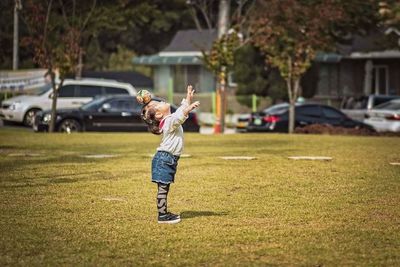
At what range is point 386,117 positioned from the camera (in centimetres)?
3325

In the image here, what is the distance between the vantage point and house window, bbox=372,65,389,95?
51625 mm

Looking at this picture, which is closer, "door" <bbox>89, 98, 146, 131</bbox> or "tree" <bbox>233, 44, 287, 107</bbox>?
"door" <bbox>89, 98, 146, 131</bbox>

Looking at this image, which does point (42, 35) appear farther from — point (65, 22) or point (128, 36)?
point (128, 36)

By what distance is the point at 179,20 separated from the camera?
68500 mm

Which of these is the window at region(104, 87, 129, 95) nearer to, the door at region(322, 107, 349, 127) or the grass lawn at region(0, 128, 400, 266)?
the door at region(322, 107, 349, 127)

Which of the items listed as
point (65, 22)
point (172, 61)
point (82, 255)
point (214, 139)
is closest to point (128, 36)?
point (172, 61)

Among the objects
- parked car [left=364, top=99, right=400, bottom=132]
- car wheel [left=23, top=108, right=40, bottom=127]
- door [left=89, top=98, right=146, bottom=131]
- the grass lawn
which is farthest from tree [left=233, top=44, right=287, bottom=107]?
the grass lawn

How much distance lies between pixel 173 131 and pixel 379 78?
1697 inches

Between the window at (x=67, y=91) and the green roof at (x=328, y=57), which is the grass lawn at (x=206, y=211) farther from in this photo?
the green roof at (x=328, y=57)

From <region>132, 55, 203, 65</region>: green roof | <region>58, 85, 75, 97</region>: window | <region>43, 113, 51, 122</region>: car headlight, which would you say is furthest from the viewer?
<region>132, 55, 203, 65</region>: green roof

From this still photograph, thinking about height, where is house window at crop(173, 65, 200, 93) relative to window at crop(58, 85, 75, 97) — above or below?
above

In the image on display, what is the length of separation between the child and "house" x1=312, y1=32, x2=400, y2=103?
130ft

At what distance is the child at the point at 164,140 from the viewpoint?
10.1 metres

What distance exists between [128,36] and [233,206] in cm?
6166
